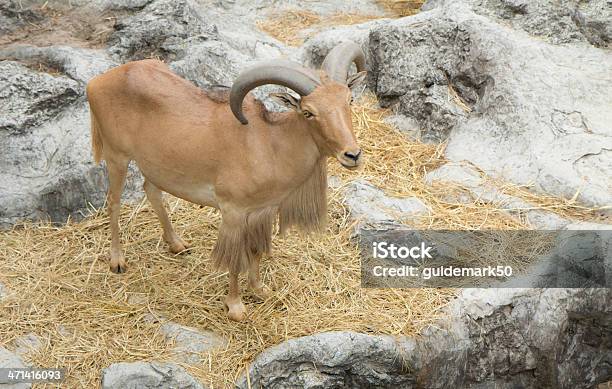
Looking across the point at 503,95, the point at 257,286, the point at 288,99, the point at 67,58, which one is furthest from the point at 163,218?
the point at 503,95

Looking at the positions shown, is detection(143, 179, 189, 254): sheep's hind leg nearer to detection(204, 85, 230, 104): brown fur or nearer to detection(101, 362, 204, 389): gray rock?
detection(204, 85, 230, 104): brown fur

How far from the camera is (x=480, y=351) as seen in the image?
581 centimetres

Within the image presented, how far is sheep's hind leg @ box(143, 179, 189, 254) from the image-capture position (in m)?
6.23

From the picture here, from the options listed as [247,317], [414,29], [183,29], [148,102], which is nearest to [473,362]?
[247,317]

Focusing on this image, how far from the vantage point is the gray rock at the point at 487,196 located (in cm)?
664

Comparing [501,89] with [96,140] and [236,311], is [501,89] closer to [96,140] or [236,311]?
[236,311]

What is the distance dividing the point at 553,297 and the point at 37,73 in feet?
16.0

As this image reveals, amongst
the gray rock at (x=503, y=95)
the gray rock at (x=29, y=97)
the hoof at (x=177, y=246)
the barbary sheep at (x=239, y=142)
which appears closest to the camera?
the barbary sheep at (x=239, y=142)

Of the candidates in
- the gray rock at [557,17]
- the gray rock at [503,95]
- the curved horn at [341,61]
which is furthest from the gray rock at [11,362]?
the gray rock at [557,17]

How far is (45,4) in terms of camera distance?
27.3 feet

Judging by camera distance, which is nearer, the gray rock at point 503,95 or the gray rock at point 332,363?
the gray rock at point 332,363

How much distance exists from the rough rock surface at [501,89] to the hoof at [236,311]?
289cm

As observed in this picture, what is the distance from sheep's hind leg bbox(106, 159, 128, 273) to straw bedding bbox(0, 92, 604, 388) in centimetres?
10

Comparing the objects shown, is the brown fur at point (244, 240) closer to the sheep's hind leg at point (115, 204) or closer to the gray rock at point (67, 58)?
the sheep's hind leg at point (115, 204)
